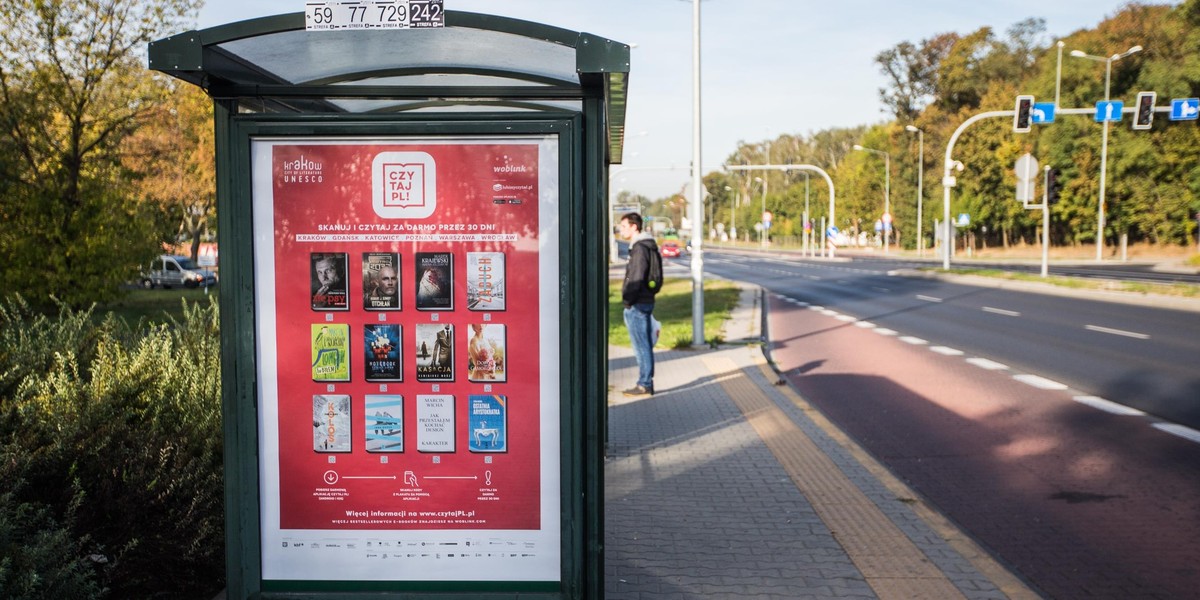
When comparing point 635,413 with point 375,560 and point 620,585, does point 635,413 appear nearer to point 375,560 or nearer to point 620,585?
point 620,585

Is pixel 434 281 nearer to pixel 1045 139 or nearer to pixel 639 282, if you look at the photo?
pixel 639 282

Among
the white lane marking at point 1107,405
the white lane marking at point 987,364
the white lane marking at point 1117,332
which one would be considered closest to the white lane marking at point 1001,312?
the white lane marking at point 1117,332

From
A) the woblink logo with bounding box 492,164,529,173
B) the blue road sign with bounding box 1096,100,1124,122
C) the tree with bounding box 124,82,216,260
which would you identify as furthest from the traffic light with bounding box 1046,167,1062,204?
the woblink logo with bounding box 492,164,529,173

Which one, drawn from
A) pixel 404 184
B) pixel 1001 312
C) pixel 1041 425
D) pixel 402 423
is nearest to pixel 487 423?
pixel 402 423

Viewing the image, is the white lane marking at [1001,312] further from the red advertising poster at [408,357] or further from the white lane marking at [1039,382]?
the red advertising poster at [408,357]

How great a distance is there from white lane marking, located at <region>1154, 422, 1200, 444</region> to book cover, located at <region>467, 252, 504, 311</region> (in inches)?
270

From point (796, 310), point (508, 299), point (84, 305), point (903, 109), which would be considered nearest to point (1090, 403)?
point (508, 299)

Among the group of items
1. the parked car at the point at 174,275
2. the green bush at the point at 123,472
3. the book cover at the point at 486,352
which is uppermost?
the book cover at the point at 486,352

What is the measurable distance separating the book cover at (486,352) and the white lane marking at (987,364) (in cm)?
1077

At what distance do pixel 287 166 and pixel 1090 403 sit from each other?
8940 mm

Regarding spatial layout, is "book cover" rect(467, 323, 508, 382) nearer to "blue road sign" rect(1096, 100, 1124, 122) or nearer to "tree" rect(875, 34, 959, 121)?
"blue road sign" rect(1096, 100, 1124, 122)

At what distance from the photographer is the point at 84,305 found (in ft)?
73.5

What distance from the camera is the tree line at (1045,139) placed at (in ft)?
178

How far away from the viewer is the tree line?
178 ft
